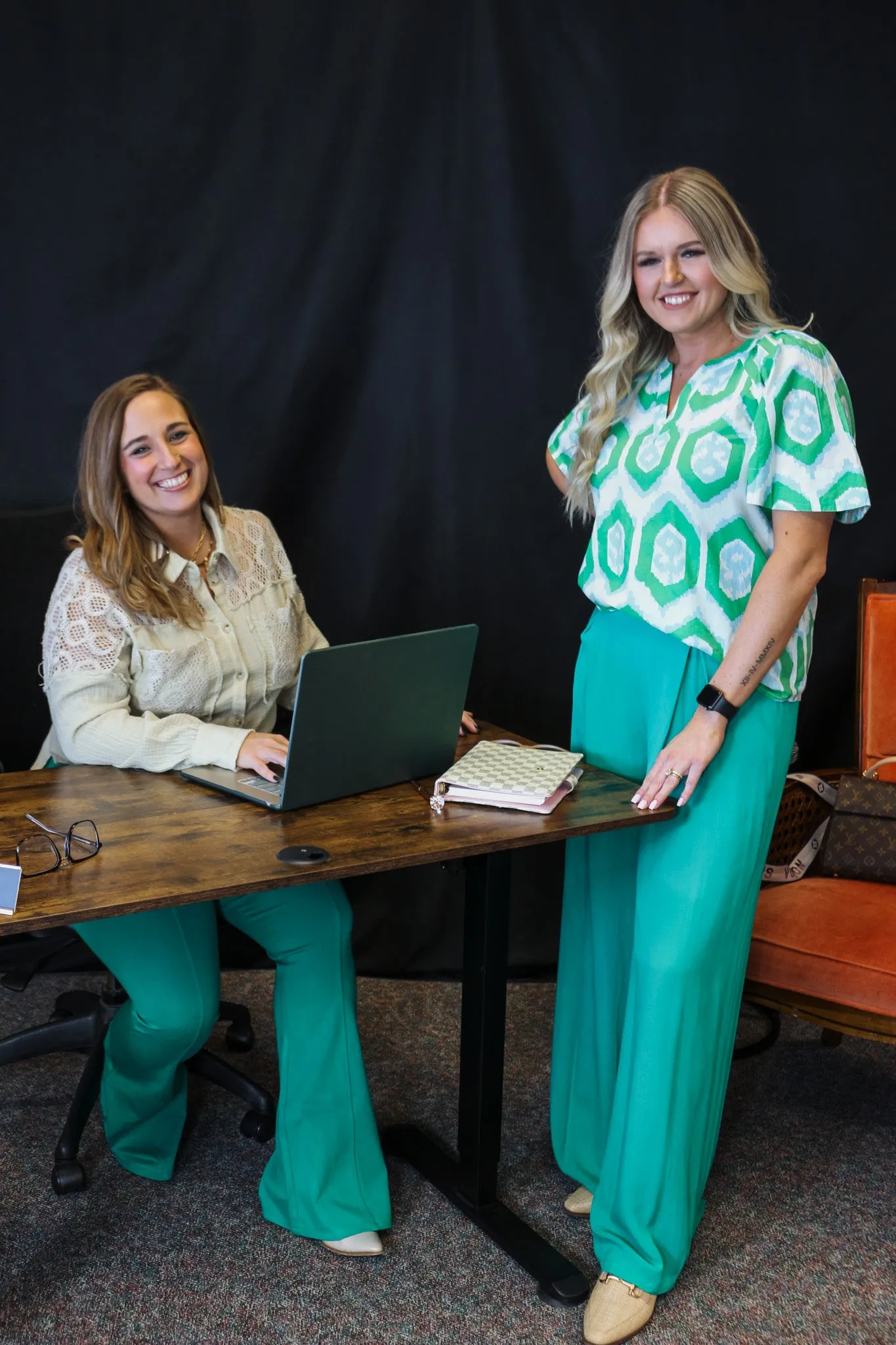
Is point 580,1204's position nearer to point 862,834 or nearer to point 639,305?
point 862,834

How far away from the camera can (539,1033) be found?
303 cm

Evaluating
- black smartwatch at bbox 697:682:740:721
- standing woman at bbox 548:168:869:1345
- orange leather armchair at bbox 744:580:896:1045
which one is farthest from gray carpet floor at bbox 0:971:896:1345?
black smartwatch at bbox 697:682:740:721

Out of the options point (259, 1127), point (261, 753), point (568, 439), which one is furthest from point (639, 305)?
point (259, 1127)

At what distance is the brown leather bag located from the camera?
8.47ft

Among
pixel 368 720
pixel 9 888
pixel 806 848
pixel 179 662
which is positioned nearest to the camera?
pixel 9 888

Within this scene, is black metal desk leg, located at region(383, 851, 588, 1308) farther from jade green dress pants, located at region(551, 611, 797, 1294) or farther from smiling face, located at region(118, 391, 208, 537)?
smiling face, located at region(118, 391, 208, 537)

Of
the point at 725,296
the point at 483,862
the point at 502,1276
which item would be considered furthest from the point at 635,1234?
the point at 725,296

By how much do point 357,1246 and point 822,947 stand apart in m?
0.97

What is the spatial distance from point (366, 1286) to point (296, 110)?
249 cm

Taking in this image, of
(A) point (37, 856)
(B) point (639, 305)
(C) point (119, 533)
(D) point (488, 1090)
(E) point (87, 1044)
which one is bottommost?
(E) point (87, 1044)

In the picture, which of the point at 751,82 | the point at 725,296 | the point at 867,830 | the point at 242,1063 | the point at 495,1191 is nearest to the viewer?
the point at 725,296

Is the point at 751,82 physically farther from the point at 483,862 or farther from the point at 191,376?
the point at 483,862

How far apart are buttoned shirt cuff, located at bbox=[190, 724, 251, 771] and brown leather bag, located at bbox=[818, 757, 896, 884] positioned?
127cm

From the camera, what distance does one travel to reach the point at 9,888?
1.53 meters
